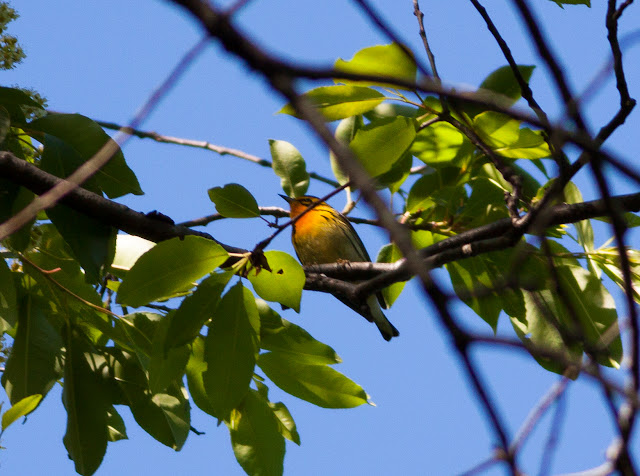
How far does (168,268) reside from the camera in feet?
6.57

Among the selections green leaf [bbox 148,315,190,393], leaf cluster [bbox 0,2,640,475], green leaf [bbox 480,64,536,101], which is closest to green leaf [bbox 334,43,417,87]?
leaf cluster [bbox 0,2,640,475]

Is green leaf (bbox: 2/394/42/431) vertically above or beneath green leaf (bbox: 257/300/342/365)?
beneath

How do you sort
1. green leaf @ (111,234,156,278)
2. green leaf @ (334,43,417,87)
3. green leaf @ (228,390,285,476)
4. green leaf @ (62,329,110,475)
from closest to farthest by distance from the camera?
green leaf @ (334,43,417,87) → green leaf @ (62,329,110,475) → green leaf @ (228,390,285,476) → green leaf @ (111,234,156,278)

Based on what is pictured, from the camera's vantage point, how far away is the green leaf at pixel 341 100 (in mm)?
2379

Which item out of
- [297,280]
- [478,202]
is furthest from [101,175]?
[478,202]

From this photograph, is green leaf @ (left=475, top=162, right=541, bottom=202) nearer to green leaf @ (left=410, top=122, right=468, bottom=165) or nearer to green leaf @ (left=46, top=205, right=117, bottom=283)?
green leaf @ (left=410, top=122, right=468, bottom=165)

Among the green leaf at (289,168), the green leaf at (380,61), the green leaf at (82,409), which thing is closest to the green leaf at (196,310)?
the green leaf at (82,409)

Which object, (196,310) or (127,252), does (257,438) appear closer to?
(196,310)

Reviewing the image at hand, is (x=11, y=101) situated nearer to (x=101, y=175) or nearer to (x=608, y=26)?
(x=101, y=175)

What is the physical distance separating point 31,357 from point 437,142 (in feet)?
5.42

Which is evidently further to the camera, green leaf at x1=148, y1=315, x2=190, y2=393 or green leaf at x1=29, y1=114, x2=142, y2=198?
green leaf at x1=29, y1=114, x2=142, y2=198

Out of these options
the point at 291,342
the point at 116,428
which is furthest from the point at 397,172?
the point at 116,428

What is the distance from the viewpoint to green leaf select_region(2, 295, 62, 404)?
2.31 m

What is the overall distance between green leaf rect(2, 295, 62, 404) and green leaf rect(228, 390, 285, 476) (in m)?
0.66
